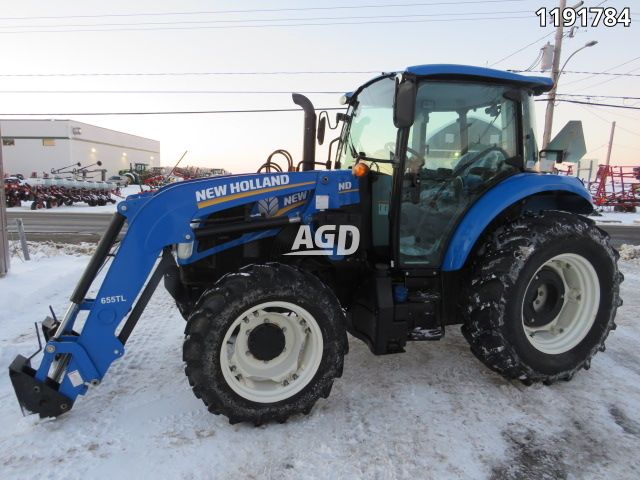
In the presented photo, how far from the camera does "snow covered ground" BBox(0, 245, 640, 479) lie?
93.4 inches

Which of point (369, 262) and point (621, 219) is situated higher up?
point (369, 262)

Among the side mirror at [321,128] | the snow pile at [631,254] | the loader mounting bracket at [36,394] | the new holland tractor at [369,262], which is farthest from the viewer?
the snow pile at [631,254]

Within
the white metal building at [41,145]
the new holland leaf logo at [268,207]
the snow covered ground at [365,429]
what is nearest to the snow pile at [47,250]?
the snow covered ground at [365,429]

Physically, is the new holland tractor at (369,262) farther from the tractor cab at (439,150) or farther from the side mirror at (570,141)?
the side mirror at (570,141)

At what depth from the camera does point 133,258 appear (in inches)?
108

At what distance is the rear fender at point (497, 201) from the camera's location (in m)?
3.16

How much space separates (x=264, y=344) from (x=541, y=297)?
2.19 metres

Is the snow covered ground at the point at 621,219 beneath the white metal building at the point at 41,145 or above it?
beneath

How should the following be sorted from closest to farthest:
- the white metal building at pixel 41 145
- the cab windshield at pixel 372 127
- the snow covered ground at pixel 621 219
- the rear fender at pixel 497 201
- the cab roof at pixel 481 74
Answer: the cab roof at pixel 481 74, the rear fender at pixel 497 201, the cab windshield at pixel 372 127, the snow covered ground at pixel 621 219, the white metal building at pixel 41 145

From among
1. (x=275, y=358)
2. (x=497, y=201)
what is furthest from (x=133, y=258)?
(x=497, y=201)

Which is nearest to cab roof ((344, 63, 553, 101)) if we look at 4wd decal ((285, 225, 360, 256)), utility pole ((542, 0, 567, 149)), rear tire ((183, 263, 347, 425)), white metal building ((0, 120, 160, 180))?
4wd decal ((285, 225, 360, 256))

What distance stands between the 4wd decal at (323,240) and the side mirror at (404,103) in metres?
0.84

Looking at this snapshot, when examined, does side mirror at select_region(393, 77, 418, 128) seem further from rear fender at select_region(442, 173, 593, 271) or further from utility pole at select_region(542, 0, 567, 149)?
utility pole at select_region(542, 0, 567, 149)

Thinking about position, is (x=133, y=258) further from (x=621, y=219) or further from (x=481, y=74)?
(x=621, y=219)
